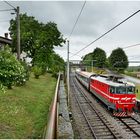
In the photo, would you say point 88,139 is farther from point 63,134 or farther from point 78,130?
point 78,130

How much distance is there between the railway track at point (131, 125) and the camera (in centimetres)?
2158

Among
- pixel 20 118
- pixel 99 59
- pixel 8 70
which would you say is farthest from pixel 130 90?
pixel 99 59

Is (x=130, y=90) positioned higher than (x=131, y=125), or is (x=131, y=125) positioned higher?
(x=130, y=90)

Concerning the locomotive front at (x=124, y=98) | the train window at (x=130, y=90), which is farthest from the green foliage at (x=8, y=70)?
the train window at (x=130, y=90)

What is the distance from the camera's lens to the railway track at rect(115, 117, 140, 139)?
21.6m

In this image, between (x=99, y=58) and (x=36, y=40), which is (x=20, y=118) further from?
(x=99, y=58)

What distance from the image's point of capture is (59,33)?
213ft

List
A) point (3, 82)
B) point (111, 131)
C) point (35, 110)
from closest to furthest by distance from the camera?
point (3, 82)
point (111, 131)
point (35, 110)

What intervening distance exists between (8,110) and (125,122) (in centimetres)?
897

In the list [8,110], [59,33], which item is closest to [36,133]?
[8,110]

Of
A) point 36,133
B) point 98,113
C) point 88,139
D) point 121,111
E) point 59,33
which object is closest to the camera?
point 36,133

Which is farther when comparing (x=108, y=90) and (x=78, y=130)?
(x=108, y=90)

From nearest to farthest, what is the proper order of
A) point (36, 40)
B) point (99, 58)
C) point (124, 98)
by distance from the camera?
point (124, 98)
point (36, 40)
point (99, 58)

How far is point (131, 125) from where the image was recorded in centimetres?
2455
